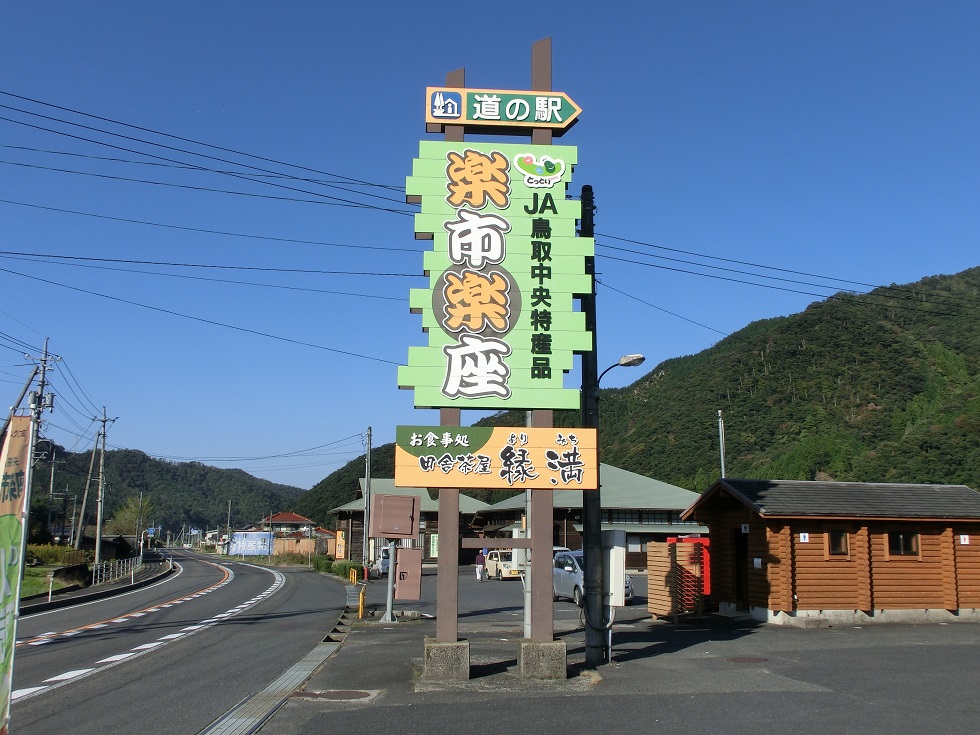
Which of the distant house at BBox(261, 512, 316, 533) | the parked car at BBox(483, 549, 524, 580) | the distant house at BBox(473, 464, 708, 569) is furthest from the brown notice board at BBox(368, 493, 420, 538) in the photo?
the distant house at BBox(261, 512, 316, 533)

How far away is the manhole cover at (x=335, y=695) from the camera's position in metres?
10.2

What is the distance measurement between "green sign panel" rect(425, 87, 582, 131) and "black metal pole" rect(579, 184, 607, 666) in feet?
6.05

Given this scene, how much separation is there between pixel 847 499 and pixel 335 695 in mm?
13204

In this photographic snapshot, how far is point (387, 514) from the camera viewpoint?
63.9 ft

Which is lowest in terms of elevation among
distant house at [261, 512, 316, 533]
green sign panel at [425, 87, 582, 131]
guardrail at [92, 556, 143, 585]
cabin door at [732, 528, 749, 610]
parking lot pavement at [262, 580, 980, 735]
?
guardrail at [92, 556, 143, 585]

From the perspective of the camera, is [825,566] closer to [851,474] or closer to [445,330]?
[445,330]

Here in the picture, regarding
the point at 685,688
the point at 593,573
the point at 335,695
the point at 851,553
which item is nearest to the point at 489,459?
the point at 593,573

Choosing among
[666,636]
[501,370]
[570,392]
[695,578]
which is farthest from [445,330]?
[695,578]

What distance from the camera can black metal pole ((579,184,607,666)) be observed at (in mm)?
12547

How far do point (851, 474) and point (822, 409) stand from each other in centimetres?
2179

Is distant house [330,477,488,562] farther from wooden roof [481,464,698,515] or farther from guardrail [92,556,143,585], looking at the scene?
guardrail [92,556,143,585]

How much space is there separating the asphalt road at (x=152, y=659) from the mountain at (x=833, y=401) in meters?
39.3

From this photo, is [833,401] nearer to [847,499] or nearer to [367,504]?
[367,504]

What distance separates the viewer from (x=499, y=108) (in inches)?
491
